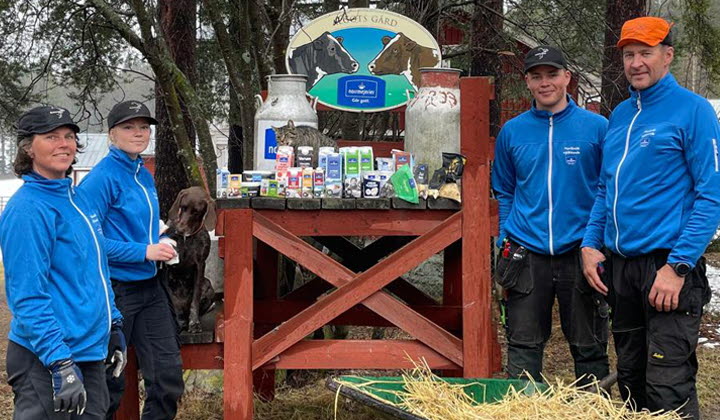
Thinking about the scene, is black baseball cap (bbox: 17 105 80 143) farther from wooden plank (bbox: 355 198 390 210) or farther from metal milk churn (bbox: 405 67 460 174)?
metal milk churn (bbox: 405 67 460 174)

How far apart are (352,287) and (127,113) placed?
1.45 m

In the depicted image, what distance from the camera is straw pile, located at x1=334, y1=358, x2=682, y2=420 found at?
3.31 meters

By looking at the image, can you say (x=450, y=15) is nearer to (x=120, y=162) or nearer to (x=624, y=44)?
Answer: (x=624, y=44)

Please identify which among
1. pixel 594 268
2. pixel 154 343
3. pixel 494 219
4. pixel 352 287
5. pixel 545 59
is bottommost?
pixel 154 343

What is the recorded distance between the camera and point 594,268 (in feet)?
12.4

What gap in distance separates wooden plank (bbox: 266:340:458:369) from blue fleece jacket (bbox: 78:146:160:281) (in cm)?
90

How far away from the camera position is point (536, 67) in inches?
160

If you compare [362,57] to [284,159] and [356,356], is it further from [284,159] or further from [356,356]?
[356,356]

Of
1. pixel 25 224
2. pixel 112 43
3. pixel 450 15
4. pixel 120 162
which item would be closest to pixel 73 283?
pixel 25 224

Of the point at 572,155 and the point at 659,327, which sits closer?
the point at 659,327

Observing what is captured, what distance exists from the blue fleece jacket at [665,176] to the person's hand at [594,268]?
82 millimetres

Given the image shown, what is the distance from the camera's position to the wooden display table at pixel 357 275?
4.17 m

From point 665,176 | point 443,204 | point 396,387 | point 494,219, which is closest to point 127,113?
point 443,204

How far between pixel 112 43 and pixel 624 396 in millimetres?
8762
